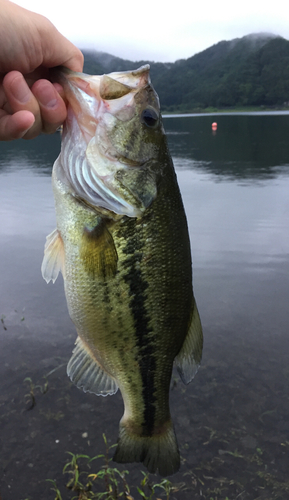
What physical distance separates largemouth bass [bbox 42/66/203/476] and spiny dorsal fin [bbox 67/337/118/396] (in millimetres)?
118

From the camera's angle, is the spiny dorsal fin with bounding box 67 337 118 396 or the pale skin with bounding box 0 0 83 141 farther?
the spiny dorsal fin with bounding box 67 337 118 396

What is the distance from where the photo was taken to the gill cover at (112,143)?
1.75 metres

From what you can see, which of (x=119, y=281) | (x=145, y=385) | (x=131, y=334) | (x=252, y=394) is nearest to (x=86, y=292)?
(x=119, y=281)

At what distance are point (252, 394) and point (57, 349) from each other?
2.33 meters

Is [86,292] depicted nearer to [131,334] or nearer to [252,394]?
[131,334]

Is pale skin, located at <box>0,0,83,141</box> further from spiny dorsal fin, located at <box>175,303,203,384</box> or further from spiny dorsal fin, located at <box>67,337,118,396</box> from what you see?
spiny dorsal fin, located at <box>175,303,203,384</box>

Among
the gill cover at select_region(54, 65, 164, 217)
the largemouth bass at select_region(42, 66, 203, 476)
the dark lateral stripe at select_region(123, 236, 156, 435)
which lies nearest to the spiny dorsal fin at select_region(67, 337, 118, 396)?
the largemouth bass at select_region(42, 66, 203, 476)

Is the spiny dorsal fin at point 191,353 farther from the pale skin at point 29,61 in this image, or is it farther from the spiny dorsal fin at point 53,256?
the pale skin at point 29,61

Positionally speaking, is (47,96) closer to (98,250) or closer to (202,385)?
(98,250)

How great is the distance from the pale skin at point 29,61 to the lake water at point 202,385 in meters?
2.79

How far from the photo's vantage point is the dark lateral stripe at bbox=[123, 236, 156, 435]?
1797 mm

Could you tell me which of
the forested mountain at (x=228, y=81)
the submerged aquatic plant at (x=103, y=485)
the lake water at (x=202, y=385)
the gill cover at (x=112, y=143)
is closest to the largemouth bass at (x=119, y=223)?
the gill cover at (x=112, y=143)

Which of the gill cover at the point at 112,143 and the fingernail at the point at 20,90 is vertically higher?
the fingernail at the point at 20,90

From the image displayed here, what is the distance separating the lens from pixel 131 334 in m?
1.90
